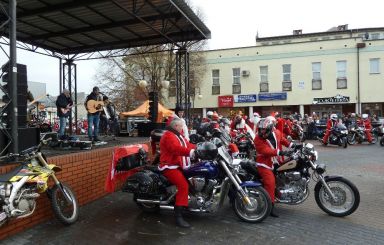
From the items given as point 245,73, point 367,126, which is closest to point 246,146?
point 367,126

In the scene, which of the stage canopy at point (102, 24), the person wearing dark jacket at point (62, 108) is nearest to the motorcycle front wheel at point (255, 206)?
the person wearing dark jacket at point (62, 108)

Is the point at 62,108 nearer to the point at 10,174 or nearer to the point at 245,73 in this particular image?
the point at 10,174

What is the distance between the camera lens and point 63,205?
5820mm

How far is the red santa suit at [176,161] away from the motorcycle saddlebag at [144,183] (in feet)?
0.58

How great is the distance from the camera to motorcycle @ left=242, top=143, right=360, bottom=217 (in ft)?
19.9

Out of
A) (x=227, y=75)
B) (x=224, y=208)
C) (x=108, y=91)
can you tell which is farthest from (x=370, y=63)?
(x=224, y=208)

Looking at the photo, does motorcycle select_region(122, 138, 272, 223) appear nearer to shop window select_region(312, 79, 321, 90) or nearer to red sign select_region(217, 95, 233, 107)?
shop window select_region(312, 79, 321, 90)

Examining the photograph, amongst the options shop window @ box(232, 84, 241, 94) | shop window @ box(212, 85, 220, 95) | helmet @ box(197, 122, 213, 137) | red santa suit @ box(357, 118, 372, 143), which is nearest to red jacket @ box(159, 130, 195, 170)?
helmet @ box(197, 122, 213, 137)

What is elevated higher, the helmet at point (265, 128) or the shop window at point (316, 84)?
the shop window at point (316, 84)

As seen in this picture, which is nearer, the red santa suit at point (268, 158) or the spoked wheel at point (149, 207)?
the red santa suit at point (268, 158)

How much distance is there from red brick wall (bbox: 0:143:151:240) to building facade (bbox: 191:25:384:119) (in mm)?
28658

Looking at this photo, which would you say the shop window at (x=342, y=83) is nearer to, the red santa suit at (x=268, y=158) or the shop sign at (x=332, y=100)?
the shop sign at (x=332, y=100)

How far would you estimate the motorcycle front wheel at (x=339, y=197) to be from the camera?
5961mm

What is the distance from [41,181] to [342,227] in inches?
171
